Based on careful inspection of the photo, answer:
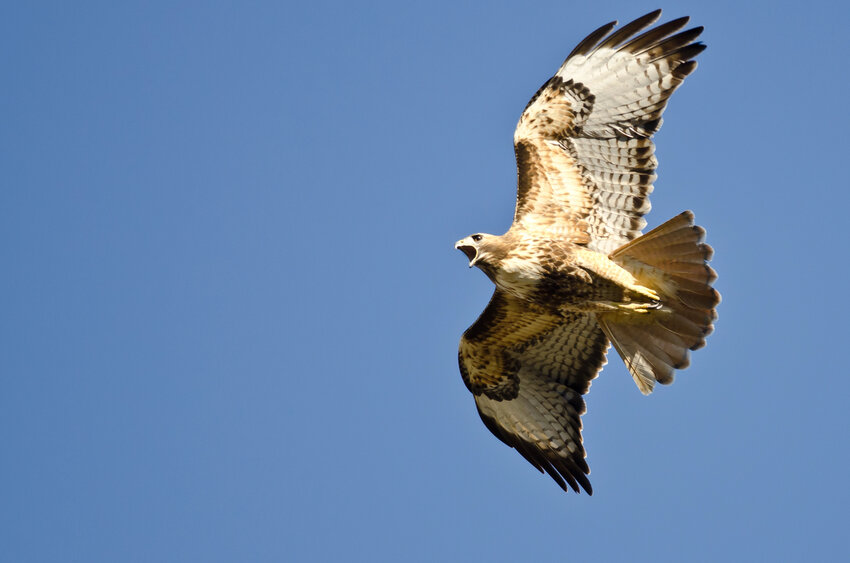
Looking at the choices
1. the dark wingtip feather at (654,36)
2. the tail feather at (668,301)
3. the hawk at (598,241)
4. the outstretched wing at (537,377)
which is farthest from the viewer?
the outstretched wing at (537,377)

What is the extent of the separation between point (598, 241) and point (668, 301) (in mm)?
759

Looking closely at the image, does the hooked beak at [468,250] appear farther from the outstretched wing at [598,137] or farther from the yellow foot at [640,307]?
the yellow foot at [640,307]

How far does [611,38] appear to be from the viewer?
27.7 feet

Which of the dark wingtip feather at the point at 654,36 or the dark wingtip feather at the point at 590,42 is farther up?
the dark wingtip feather at the point at 590,42

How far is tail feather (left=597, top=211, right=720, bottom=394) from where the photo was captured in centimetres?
779

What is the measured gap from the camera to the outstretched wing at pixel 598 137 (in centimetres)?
831

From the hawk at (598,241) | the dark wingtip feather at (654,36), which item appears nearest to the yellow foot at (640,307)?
the hawk at (598,241)

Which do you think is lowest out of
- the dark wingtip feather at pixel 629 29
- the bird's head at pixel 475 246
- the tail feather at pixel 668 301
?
the tail feather at pixel 668 301

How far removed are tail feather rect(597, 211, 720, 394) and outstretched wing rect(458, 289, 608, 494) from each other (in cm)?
61

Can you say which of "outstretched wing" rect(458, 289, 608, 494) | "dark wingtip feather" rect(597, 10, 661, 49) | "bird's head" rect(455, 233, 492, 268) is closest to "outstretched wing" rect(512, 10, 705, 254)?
"dark wingtip feather" rect(597, 10, 661, 49)

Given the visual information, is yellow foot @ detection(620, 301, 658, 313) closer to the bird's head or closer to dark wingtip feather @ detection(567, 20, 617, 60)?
the bird's head

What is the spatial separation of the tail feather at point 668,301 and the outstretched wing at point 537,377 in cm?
61

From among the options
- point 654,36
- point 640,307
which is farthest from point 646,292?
point 654,36

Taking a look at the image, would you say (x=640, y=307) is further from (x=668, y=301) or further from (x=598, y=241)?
(x=598, y=241)
